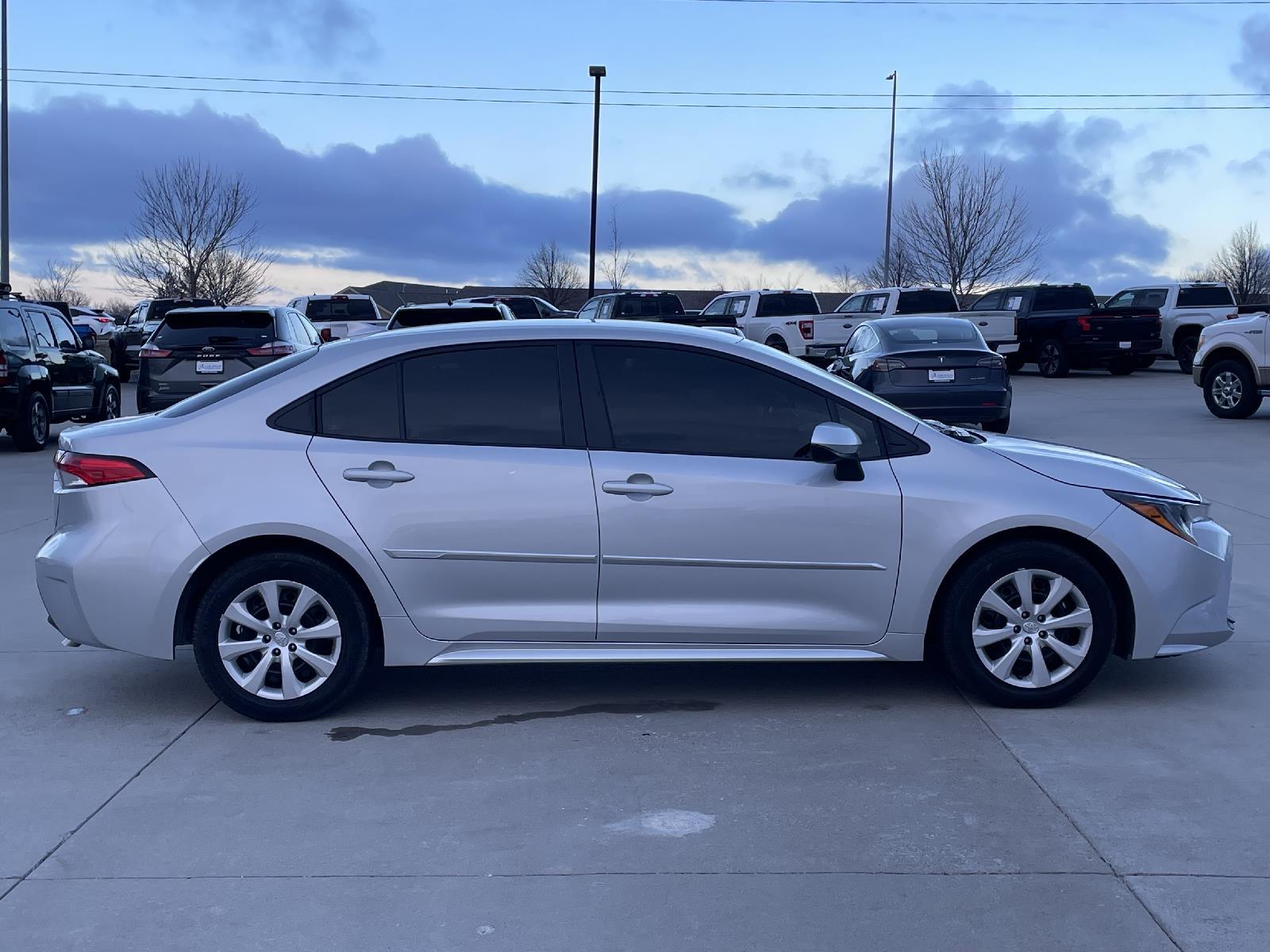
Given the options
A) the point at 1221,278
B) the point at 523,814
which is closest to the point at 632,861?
the point at 523,814

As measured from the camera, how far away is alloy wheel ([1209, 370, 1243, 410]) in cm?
1969

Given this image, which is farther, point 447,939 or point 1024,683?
point 1024,683

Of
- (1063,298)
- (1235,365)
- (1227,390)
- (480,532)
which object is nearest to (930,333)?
(1235,365)

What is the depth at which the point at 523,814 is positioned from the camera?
4562 millimetres

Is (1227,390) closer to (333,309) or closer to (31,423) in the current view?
(31,423)

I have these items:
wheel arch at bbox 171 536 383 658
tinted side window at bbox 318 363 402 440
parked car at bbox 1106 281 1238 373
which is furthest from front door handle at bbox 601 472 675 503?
parked car at bbox 1106 281 1238 373

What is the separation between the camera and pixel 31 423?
16984 millimetres

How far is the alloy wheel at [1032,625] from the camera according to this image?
5.69 meters

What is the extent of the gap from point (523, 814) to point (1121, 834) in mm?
1916

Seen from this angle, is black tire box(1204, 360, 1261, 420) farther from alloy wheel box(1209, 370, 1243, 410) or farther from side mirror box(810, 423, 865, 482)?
side mirror box(810, 423, 865, 482)

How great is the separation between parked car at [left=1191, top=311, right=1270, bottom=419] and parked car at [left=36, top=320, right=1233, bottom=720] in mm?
14660

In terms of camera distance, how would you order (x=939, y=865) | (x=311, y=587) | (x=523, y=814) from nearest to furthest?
(x=939, y=865)
(x=523, y=814)
(x=311, y=587)

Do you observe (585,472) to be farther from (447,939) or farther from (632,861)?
(447,939)

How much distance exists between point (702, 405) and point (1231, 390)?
16.3m
